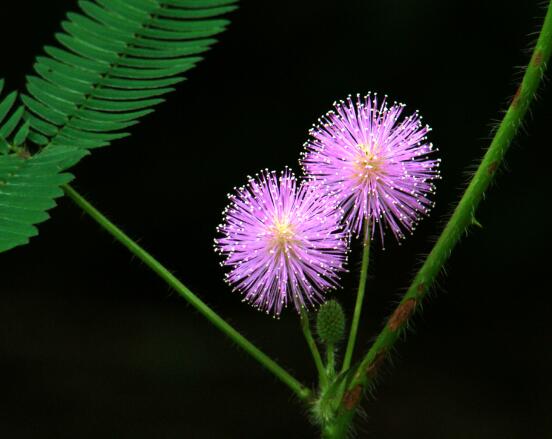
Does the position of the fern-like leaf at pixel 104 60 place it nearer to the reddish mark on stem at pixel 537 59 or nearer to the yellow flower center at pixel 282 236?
the yellow flower center at pixel 282 236

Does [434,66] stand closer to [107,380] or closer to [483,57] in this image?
[483,57]

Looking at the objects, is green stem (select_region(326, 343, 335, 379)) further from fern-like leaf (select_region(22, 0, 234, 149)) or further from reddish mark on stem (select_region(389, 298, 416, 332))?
fern-like leaf (select_region(22, 0, 234, 149))

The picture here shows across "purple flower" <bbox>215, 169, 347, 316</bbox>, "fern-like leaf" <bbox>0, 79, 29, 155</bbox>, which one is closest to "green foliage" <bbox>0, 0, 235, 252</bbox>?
"fern-like leaf" <bbox>0, 79, 29, 155</bbox>

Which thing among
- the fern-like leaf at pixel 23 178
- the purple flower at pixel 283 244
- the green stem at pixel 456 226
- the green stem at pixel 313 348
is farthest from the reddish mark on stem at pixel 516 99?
the fern-like leaf at pixel 23 178

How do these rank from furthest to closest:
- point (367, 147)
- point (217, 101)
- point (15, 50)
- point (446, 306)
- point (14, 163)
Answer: point (446, 306), point (217, 101), point (15, 50), point (367, 147), point (14, 163)

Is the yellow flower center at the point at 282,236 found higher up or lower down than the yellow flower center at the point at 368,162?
lower down

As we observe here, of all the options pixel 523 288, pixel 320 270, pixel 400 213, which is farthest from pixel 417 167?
pixel 523 288
